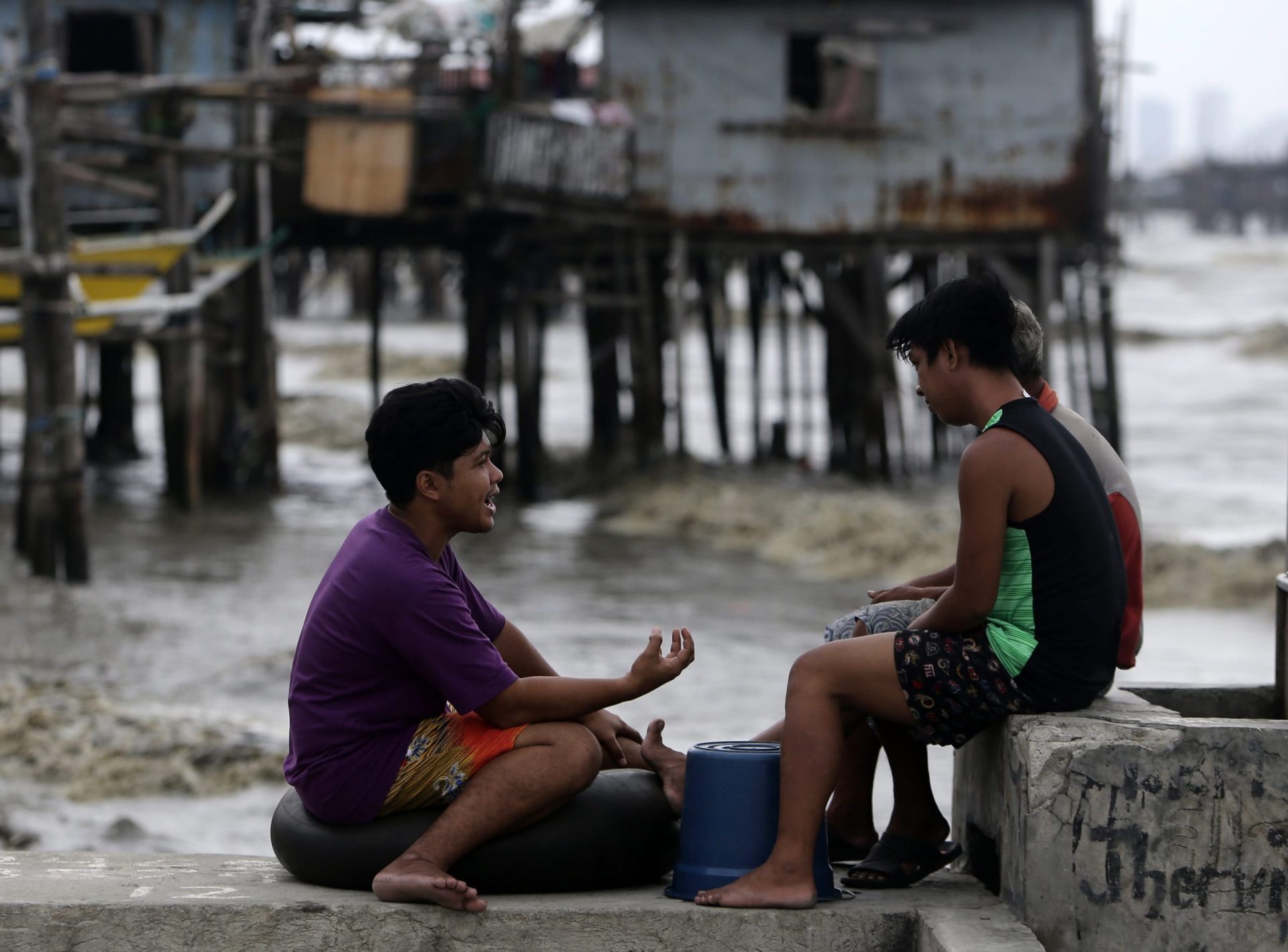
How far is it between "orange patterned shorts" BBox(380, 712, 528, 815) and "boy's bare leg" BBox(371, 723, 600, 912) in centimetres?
3

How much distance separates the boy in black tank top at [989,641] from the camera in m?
3.57

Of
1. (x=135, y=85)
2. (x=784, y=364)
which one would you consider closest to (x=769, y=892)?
(x=135, y=85)

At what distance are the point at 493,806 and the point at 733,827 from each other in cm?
53

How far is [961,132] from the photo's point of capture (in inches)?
736

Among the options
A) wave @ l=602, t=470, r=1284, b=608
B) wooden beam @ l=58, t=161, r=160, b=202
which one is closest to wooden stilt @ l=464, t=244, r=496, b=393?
wave @ l=602, t=470, r=1284, b=608

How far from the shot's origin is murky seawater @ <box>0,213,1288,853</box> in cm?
728

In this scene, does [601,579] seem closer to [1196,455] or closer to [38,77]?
[38,77]

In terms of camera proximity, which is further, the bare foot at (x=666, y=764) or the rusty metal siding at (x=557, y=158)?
the rusty metal siding at (x=557, y=158)

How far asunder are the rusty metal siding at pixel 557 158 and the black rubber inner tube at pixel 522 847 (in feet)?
44.1

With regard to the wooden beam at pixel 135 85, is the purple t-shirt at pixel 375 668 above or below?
below

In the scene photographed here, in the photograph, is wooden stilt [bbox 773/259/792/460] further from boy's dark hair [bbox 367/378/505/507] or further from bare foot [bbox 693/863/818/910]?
bare foot [bbox 693/863/818/910]

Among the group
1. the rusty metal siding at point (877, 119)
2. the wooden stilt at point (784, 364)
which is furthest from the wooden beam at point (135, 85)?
the wooden stilt at point (784, 364)

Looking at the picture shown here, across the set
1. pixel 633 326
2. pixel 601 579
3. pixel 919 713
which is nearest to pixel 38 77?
pixel 601 579

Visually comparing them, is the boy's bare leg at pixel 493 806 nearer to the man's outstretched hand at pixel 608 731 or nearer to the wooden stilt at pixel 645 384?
the man's outstretched hand at pixel 608 731
